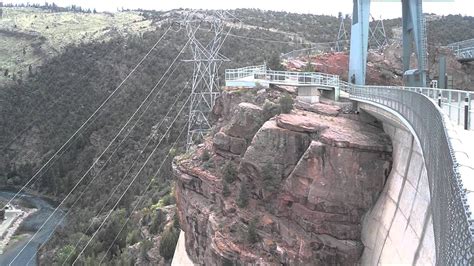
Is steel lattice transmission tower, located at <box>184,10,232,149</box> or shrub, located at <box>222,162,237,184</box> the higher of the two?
steel lattice transmission tower, located at <box>184,10,232,149</box>

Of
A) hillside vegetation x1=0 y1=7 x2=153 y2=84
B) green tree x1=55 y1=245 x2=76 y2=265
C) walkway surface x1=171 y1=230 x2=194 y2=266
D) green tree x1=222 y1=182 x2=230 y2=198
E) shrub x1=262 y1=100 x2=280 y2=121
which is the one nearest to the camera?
green tree x1=222 y1=182 x2=230 y2=198

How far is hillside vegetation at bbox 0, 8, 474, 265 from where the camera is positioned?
59281 millimetres

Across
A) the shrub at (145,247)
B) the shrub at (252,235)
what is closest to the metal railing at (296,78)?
the shrub at (252,235)

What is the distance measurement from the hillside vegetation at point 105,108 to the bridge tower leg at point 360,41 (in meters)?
18.7

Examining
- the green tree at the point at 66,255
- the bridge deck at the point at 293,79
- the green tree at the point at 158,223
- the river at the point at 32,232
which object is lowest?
the river at the point at 32,232

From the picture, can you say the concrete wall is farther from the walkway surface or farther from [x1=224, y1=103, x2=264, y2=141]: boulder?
the walkway surface

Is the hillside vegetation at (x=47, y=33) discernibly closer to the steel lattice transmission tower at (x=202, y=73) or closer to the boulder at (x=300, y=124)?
the steel lattice transmission tower at (x=202, y=73)

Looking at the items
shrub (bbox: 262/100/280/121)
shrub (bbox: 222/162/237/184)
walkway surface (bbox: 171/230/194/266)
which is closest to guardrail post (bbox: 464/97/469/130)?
shrub (bbox: 222/162/237/184)

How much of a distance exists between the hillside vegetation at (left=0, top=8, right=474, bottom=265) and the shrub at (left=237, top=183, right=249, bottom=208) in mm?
12580

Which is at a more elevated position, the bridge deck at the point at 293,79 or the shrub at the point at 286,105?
the bridge deck at the point at 293,79

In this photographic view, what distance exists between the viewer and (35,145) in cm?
11294

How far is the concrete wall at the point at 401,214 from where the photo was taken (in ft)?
59.4

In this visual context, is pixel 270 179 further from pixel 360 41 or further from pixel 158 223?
pixel 158 223

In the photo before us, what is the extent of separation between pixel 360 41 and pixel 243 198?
16965 mm
